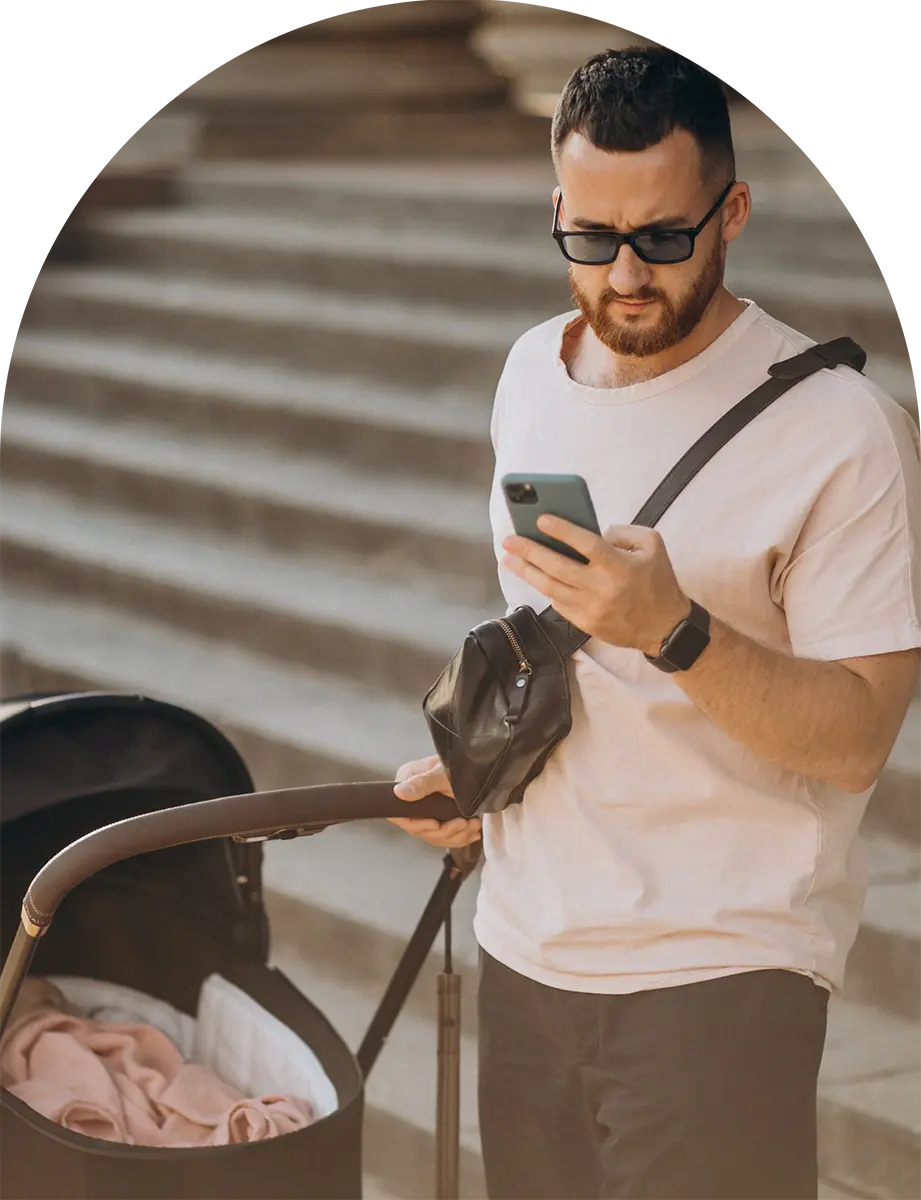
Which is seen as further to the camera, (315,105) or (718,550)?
(315,105)

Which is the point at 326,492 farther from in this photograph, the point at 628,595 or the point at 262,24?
the point at 628,595

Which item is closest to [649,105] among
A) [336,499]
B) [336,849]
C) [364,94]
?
[336,849]

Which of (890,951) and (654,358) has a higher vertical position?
(654,358)

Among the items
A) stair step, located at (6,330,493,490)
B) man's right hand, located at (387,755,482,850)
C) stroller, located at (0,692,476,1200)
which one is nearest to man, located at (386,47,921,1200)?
man's right hand, located at (387,755,482,850)

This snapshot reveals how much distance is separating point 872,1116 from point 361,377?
288 centimetres

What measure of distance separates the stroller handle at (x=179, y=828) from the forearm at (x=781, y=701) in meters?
0.50

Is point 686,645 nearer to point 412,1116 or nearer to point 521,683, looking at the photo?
point 521,683

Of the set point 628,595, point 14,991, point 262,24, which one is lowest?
point 14,991

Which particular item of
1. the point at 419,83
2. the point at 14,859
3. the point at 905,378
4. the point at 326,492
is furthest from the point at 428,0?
the point at 14,859

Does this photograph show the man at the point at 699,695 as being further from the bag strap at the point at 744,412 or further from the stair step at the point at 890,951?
the stair step at the point at 890,951

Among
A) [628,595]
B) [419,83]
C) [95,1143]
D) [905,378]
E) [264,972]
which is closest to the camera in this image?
[628,595]

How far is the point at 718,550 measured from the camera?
167 cm

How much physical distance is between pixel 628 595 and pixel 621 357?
38 cm

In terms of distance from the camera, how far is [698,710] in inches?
67.6
